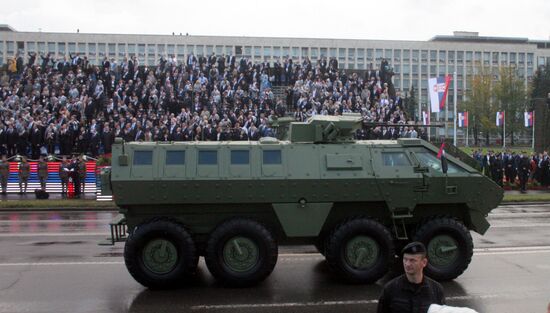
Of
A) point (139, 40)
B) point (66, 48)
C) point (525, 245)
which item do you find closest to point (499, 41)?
point (139, 40)

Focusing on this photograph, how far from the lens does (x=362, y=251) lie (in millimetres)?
8883

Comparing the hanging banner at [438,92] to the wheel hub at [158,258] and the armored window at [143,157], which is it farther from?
the wheel hub at [158,258]

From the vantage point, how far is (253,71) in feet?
103

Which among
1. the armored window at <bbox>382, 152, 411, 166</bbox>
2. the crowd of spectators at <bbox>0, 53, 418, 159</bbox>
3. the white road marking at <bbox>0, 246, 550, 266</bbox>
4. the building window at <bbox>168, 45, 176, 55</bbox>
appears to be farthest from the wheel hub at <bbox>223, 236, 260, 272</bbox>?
the building window at <bbox>168, 45, 176, 55</bbox>

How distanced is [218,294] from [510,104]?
6555 cm

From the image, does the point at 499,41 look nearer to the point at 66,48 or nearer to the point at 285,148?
the point at 66,48

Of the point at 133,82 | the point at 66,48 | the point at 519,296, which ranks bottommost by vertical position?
the point at 519,296

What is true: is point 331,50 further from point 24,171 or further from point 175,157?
point 175,157

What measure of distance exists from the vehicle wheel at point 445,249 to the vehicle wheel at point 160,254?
3618mm

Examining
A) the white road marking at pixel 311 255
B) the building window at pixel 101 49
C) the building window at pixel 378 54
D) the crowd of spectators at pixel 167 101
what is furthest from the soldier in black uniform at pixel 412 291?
the building window at pixel 378 54

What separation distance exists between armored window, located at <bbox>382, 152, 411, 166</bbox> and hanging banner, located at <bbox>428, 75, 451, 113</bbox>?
17420 mm

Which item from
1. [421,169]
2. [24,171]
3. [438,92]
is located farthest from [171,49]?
[421,169]

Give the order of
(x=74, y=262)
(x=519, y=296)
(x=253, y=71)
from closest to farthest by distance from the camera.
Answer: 1. (x=519, y=296)
2. (x=74, y=262)
3. (x=253, y=71)

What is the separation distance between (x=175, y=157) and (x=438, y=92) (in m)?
19.9
